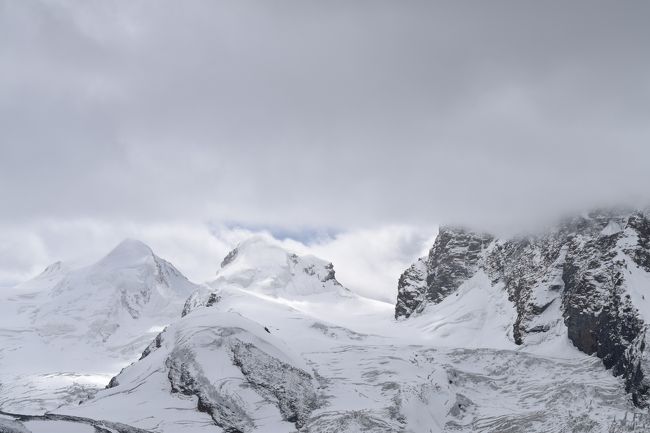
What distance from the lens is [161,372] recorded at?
12938 cm

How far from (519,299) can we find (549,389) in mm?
64587

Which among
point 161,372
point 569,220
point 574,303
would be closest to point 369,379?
point 161,372

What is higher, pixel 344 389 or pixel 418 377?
pixel 418 377

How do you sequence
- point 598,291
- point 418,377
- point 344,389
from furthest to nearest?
point 598,291
point 418,377
point 344,389

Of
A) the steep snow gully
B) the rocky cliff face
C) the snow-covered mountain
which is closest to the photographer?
the steep snow gully

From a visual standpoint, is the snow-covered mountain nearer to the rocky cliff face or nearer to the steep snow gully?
the steep snow gully

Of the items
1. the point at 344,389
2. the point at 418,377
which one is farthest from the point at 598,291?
the point at 344,389

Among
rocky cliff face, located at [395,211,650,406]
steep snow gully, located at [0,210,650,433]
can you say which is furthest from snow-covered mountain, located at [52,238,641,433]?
rocky cliff face, located at [395,211,650,406]

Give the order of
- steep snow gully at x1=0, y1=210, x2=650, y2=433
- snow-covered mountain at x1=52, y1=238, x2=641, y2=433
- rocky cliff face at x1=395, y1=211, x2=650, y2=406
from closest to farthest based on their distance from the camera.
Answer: steep snow gully at x1=0, y1=210, x2=650, y2=433 < snow-covered mountain at x1=52, y1=238, x2=641, y2=433 < rocky cliff face at x1=395, y1=211, x2=650, y2=406

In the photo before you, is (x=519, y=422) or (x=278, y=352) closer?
(x=519, y=422)

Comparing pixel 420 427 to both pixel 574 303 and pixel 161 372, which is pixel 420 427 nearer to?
pixel 161 372

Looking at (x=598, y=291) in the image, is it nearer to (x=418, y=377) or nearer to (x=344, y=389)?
(x=418, y=377)

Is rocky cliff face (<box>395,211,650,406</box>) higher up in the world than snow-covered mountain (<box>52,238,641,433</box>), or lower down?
higher up

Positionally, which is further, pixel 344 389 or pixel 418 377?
pixel 418 377
